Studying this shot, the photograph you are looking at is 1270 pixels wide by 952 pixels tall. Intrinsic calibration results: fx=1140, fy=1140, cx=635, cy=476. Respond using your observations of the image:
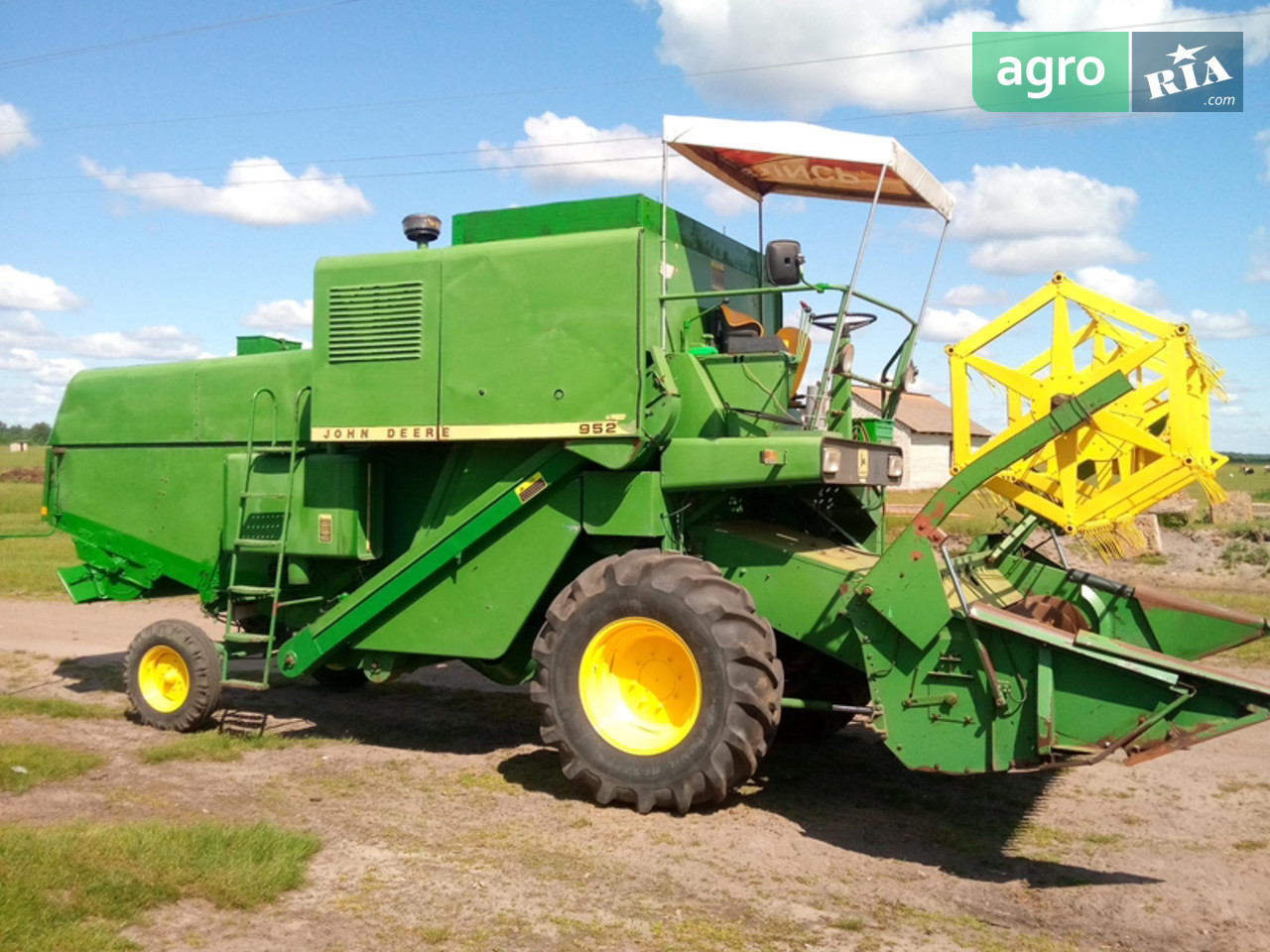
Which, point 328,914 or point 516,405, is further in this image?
point 516,405

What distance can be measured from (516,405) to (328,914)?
3181 mm

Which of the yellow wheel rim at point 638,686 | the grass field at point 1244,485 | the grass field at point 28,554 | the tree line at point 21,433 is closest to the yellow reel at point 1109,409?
the yellow wheel rim at point 638,686

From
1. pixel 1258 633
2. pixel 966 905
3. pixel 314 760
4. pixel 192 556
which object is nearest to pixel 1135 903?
pixel 966 905

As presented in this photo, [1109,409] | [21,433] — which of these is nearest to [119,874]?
[1109,409]

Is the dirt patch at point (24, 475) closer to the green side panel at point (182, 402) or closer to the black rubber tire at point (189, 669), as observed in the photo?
the green side panel at point (182, 402)

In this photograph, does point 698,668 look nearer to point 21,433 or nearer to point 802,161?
point 802,161

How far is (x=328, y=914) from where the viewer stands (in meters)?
4.78

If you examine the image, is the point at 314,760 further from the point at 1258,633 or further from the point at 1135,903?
the point at 1258,633

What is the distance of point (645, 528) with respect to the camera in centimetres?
675

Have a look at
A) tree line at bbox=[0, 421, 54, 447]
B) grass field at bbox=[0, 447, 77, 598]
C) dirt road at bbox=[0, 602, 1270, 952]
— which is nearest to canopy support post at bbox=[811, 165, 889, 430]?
dirt road at bbox=[0, 602, 1270, 952]

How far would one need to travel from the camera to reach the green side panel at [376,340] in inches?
285

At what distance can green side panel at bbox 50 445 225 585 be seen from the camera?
857 centimetres

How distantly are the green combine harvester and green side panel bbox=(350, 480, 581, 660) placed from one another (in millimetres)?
20

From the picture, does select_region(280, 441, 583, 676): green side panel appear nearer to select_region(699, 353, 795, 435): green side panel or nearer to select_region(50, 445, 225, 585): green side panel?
select_region(699, 353, 795, 435): green side panel
